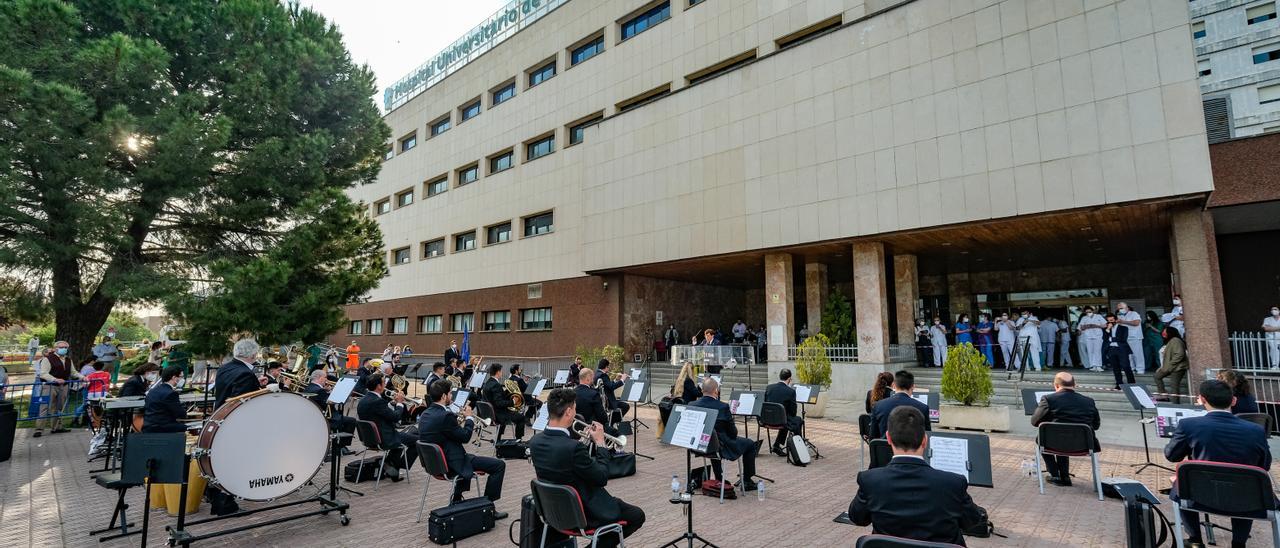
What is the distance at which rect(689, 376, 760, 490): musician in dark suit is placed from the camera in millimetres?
7176

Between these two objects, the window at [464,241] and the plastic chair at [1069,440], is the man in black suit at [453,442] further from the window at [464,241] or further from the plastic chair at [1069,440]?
the window at [464,241]

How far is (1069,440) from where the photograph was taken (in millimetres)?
6836

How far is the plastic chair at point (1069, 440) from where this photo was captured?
6.72m

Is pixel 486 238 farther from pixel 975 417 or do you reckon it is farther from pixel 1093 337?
pixel 1093 337

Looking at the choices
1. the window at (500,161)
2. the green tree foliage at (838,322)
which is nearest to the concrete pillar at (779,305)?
the green tree foliage at (838,322)

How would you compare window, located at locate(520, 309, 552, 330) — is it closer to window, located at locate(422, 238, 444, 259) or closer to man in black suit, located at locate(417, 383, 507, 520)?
window, located at locate(422, 238, 444, 259)

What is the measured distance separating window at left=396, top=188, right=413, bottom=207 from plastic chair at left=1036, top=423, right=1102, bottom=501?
113 feet

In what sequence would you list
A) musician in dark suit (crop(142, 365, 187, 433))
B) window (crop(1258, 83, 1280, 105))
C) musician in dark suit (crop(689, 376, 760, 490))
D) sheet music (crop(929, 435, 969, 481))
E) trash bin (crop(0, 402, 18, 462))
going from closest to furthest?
1. sheet music (crop(929, 435, 969, 481))
2. musician in dark suit (crop(142, 365, 187, 433))
3. musician in dark suit (crop(689, 376, 760, 490))
4. trash bin (crop(0, 402, 18, 462))
5. window (crop(1258, 83, 1280, 105))

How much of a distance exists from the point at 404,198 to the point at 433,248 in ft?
17.6

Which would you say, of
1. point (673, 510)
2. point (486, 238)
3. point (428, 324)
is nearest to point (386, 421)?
point (673, 510)

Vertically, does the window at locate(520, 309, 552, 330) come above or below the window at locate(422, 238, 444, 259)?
below

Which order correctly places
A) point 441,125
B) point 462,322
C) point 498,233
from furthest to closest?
point 441,125, point 462,322, point 498,233

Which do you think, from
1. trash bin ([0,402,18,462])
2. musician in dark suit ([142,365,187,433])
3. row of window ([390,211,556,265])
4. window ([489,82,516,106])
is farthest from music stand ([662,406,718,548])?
window ([489,82,516,106])

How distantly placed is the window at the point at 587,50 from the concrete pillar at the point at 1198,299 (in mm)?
21682
